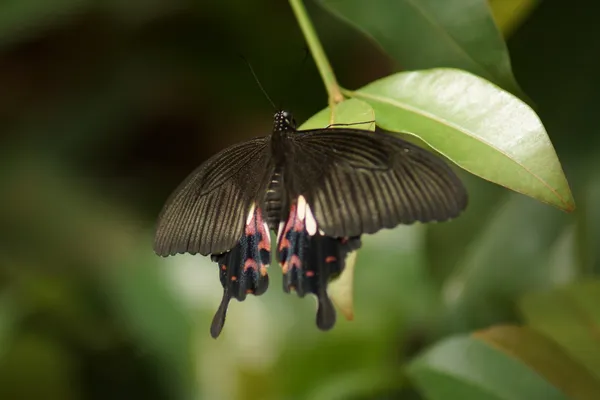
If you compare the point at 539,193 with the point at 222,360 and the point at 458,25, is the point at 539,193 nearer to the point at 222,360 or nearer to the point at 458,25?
the point at 458,25

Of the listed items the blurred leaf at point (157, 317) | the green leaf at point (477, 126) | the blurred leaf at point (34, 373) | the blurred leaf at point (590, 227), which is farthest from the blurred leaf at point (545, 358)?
the blurred leaf at point (34, 373)

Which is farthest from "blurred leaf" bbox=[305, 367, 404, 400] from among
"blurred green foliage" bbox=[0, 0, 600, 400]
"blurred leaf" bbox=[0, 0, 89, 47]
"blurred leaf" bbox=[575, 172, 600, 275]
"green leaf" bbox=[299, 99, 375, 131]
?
"blurred leaf" bbox=[0, 0, 89, 47]

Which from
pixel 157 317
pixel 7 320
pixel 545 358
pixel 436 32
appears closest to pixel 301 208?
pixel 436 32

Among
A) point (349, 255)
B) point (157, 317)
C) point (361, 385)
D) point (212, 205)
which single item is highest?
point (212, 205)

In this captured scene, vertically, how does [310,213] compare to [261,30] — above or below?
below

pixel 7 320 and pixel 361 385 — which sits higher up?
pixel 7 320

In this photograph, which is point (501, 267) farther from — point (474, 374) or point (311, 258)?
point (311, 258)

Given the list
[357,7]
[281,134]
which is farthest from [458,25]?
[281,134]
